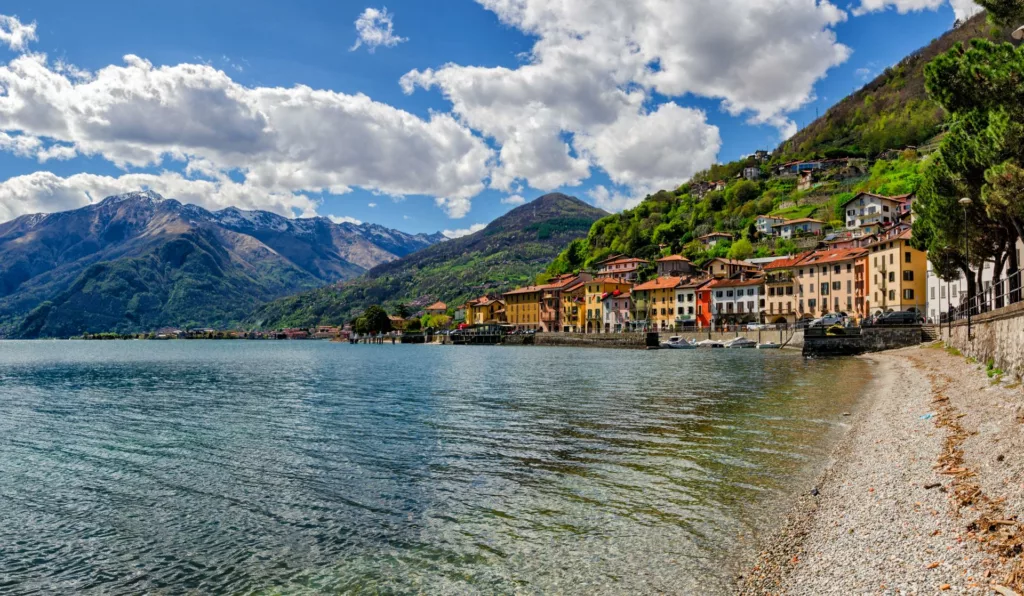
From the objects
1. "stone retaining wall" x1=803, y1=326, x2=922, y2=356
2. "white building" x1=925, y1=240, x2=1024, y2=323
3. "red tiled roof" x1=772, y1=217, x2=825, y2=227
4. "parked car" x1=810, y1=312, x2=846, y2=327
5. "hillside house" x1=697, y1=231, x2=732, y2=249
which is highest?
"red tiled roof" x1=772, y1=217, x2=825, y2=227

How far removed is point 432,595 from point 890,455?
12576 mm

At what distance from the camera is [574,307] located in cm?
15575

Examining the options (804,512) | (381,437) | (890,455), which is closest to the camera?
(804,512)

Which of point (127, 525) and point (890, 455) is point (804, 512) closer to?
point (890, 455)

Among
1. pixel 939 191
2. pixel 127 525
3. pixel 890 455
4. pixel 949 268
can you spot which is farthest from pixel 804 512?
pixel 949 268

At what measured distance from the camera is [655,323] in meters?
132

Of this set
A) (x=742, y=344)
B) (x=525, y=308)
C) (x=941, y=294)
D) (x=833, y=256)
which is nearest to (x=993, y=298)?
(x=941, y=294)

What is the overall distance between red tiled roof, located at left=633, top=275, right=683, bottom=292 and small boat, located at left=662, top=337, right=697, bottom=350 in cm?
2603

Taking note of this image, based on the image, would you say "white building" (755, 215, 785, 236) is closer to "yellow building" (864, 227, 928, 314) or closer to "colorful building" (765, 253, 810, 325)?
"colorful building" (765, 253, 810, 325)

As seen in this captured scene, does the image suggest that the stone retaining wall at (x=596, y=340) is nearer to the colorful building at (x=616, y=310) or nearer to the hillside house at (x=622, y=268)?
the colorful building at (x=616, y=310)

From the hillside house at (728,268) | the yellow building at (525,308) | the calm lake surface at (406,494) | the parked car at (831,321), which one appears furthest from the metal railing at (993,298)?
the yellow building at (525,308)

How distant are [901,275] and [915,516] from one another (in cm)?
9218

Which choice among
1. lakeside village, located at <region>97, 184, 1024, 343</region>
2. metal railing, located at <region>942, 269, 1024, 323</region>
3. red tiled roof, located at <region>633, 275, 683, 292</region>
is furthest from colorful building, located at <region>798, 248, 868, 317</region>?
metal railing, located at <region>942, 269, 1024, 323</region>

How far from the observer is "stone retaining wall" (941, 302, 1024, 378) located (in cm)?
2178
